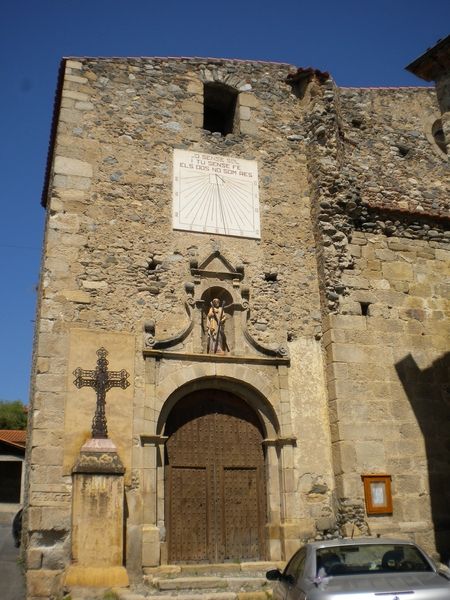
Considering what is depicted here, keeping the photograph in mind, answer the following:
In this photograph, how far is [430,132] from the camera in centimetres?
1195

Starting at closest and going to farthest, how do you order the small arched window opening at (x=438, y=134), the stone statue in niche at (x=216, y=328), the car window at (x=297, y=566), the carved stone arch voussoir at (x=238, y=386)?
the car window at (x=297, y=566) → the carved stone arch voussoir at (x=238, y=386) → the stone statue in niche at (x=216, y=328) → the small arched window opening at (x=438, y=134)

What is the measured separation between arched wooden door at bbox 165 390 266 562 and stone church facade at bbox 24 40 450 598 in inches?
1.1

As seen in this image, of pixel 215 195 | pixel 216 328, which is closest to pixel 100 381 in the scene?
pixel 216 328

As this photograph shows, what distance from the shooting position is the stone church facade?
25.9ft

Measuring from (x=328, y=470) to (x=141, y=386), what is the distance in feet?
9.64

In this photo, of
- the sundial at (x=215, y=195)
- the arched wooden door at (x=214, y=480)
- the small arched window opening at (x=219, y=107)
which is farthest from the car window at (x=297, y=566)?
the small arched window opening at (x=219, y=107)

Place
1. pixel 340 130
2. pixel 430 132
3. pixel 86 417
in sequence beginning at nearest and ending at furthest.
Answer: pixel 86 417
pixel 340 130
pixel 430 132

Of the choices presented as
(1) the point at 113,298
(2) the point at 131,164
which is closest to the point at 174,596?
(1) the point at 113,298

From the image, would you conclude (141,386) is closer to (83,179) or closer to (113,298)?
(113,298)

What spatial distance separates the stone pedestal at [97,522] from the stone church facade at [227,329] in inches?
1.0

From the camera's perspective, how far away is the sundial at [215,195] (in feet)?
31.5

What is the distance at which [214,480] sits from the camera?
8484 mm

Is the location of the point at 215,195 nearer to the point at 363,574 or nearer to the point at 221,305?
the point at 221,305

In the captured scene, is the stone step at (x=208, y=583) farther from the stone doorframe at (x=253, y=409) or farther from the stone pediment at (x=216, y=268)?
the stone pediment at (x=216, y=268)
